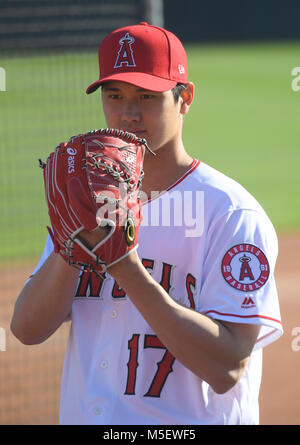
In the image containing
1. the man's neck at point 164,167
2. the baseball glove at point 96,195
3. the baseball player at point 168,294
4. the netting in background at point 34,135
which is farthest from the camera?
the netting in background at point 34,135

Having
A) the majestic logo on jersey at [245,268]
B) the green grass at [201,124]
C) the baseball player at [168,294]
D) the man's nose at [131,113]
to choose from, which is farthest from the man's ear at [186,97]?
the green grass at [201,124]

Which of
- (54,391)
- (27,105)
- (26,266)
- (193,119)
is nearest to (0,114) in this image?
(27,105)

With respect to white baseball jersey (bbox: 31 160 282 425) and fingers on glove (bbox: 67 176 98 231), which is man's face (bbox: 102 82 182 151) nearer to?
white baseball jersey (bbox: 31 160 282 425)

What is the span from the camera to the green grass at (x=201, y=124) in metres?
9.32

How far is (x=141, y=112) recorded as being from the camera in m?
2.10

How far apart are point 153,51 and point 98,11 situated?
396 centimetres

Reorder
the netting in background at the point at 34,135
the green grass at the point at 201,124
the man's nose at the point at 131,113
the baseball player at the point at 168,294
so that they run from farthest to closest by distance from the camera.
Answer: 1. the green grass at the point at 201,124
2. the netting in background at the point at 34,135
3. the man's nose at the point at 131,113
4. the baseball player at the point at 168,294

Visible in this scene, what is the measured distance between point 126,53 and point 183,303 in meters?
0.78

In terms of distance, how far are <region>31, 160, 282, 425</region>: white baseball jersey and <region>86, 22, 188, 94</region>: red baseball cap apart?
1.00 feet

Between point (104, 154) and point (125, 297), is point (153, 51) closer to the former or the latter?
point (104, 154)

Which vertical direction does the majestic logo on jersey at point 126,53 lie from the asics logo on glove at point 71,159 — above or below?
above

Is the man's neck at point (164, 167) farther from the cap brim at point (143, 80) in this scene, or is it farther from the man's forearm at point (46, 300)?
the man's forearm at point (46, 300)

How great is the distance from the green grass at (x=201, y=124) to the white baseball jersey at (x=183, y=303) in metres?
4.43

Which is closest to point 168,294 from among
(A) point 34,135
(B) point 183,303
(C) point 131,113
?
(B) point 183,303
